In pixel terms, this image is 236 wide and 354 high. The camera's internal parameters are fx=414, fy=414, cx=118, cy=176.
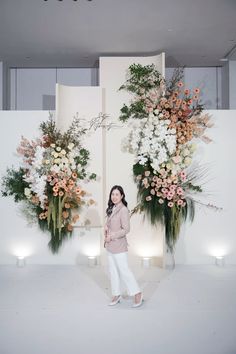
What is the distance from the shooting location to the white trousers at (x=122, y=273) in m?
4.61

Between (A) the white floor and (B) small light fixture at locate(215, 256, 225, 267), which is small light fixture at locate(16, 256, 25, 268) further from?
(B) small light fixture at locate(215, 256, 225, 267)

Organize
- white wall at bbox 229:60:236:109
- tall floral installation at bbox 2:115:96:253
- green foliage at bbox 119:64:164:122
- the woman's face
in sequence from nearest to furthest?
1. the woman's face
2. tall floral installation at bbox 2:115:96:253
3. green foliage at bbox 119:64:164:122
4. white wall at bbox 229:60:236:109

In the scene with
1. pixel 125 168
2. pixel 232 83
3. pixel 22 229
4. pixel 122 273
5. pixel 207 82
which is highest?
pixel 207 82

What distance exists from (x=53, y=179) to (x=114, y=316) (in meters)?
2.53

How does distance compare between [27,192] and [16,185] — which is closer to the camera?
[27,192]

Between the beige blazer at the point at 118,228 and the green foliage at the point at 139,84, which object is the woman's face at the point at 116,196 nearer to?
the beige blazer at the point at 118,228

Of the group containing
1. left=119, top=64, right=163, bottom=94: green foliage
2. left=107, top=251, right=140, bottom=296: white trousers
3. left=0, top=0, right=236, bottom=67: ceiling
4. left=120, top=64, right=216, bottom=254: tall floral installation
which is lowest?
left=107, top=251, right=140, bottom=296: white trousers

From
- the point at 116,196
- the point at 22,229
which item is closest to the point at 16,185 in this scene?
the point at 22,229

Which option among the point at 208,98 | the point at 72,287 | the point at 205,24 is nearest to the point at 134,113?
the point at 205,24

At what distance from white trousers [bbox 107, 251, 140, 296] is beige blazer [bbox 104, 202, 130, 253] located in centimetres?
8

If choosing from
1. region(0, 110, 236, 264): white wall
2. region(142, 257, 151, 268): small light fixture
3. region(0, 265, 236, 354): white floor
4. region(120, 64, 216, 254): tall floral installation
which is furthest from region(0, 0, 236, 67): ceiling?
region(0, 265, 236, 354): white floor

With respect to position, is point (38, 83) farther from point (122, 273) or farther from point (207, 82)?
point (122, 273)

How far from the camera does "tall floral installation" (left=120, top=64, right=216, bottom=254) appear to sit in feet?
20.6

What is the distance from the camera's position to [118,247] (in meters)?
4.67
